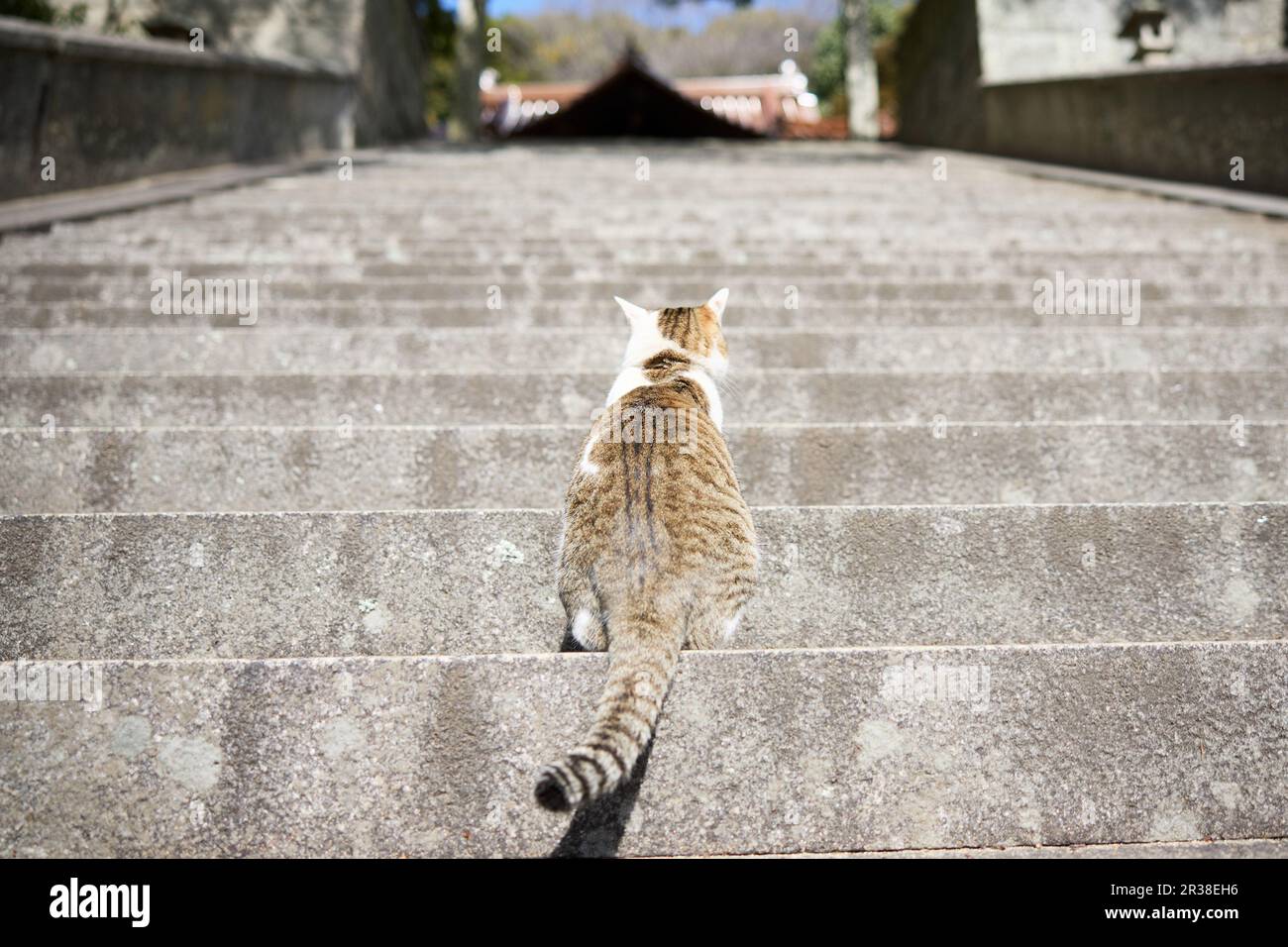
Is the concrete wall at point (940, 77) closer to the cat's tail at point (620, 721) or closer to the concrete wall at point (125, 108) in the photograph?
the concrete wall at point (125, 108)

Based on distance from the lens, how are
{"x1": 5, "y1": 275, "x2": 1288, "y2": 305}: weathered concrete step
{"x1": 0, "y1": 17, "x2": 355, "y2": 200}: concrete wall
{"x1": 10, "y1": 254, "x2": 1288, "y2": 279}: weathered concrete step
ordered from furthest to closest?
{"x1": 0, "y1": 17, "x2": 355, "y2": 200}: concrete wall → {"x1": 10, "y1": 254, "x2": 1288, "y2": 279}: weathered concrete step → {"x1": 5, "y1": 275, "x2": 1288, "y2": 305}: weathered concrete step

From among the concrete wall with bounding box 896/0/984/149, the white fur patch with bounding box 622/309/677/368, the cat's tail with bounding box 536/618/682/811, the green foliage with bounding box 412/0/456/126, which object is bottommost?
the cat's tail with bounding box 536/618/682/811

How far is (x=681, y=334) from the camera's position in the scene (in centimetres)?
338

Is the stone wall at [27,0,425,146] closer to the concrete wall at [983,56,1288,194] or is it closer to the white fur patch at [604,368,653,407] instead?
the concrete wall at [983,56,1288,194]

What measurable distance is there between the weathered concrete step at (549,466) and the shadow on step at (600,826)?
A: 1368mm

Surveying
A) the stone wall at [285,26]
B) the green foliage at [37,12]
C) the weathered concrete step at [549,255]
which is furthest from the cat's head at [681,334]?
the stone wall at [285,26]

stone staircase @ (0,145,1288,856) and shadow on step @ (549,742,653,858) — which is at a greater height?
stone staircase @ (0,145,1288,856)

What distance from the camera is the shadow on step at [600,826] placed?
6.64ft

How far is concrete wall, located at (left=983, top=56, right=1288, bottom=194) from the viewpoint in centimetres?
857

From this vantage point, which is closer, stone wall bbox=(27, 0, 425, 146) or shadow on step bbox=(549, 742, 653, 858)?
shadow on step bbox=(549, 742, 653, 858)

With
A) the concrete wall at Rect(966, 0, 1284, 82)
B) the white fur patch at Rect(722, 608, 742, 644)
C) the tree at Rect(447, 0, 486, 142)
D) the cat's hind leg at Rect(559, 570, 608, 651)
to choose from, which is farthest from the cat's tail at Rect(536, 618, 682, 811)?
the tree at Rect(447, 0, 486, 142)

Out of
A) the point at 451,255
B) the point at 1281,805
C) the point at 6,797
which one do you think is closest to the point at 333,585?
the point at 6,797

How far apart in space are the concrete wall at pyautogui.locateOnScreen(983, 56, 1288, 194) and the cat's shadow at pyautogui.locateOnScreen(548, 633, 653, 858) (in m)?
8.65

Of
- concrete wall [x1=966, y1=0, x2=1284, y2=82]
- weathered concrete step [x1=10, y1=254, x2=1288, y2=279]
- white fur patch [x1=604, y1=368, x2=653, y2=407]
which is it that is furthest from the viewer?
concrete wall [x1=966, y1=0, x2=1284, y2=82]
